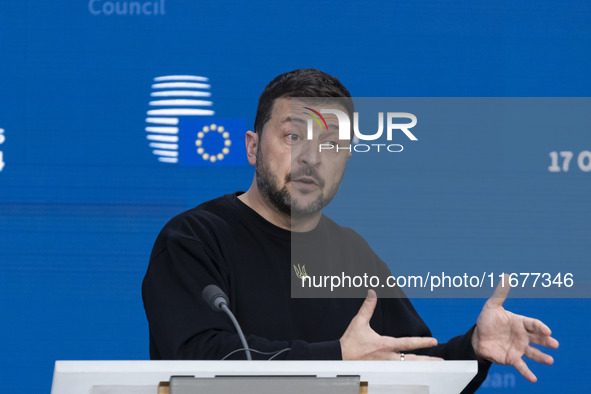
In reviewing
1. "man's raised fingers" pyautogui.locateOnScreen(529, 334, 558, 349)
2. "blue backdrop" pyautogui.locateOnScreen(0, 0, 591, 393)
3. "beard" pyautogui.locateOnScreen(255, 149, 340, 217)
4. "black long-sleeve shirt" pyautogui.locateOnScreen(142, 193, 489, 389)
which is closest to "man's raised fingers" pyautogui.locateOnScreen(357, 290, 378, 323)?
"black long-sleeve shirt" pyautogui.locateOnScreen(142, 193, 489, 389)

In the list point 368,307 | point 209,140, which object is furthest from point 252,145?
point 368,307

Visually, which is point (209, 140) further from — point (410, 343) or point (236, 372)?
point (236, 372)

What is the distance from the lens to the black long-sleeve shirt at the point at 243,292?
189 cm

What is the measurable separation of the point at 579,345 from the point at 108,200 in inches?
70.2

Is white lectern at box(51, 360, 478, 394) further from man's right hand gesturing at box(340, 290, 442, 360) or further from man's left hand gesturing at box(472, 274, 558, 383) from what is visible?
man's left hand gesturing at box(472, 274, 558, 383)

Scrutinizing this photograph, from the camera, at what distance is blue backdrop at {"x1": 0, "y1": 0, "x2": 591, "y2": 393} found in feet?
9.02

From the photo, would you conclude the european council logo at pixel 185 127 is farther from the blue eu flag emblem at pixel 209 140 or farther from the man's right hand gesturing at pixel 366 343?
the man's right hand gesturing at pixel 366 343

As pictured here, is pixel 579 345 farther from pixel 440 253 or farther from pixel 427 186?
pixel 427 186

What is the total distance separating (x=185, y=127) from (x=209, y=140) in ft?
0.32

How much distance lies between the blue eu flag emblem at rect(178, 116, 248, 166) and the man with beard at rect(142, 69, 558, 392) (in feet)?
1.02

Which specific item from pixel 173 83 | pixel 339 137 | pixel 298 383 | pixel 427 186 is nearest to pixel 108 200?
pixel 173 83

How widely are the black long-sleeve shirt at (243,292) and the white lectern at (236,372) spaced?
55 centimetres

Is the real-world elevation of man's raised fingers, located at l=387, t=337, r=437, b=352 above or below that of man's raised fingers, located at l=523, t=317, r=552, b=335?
below

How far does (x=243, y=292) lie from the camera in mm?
2121
